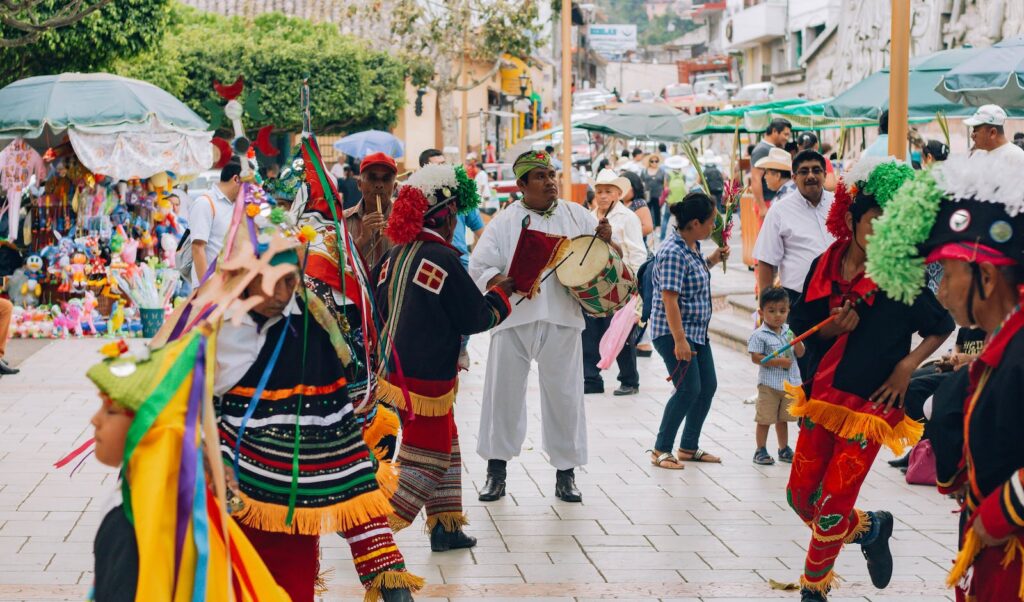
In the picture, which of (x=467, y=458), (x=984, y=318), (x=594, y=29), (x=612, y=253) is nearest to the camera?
(x=984, y=318)

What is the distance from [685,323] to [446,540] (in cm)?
250

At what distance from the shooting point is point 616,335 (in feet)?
33.3

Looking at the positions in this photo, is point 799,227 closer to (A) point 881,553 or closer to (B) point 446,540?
(A) point 881,553

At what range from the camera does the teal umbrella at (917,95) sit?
1207 cm

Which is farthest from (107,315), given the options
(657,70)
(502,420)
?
(657,70)

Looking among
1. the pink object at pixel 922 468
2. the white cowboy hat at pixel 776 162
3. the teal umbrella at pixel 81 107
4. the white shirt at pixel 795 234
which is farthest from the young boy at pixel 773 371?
the teal umbrella at pixel 81 107

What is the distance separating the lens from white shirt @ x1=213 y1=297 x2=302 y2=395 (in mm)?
4086

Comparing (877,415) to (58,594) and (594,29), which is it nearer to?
(58,594)

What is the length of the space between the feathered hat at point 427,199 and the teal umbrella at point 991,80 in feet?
16.1

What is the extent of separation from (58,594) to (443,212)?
7.79 feet

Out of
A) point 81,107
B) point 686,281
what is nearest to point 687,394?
point 686,281

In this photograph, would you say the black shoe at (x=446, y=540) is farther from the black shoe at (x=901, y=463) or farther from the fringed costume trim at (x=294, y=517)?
the black shoe at (x=901, y=463)

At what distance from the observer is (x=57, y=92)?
14.0 meters

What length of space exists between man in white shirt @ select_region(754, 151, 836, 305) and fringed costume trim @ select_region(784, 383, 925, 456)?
2279 millimetres
